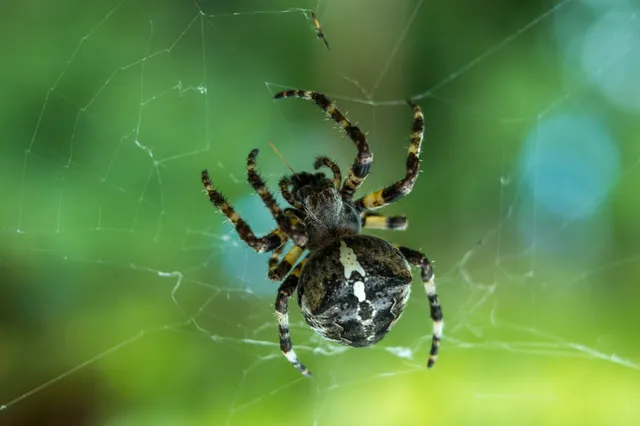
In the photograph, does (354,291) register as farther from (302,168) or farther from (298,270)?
(302,168)

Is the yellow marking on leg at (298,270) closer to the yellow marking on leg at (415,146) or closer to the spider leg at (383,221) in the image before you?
the spider leg at (383,221)

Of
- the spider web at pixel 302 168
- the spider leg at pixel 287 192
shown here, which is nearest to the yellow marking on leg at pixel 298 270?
the spider leg at pixel 287 192

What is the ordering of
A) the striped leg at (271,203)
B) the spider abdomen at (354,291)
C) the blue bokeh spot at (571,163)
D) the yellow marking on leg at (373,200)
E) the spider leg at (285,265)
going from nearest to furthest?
the spider abdomen at (354,291)
the striped leg at (271,203)
the spider leg at (285,265)
the yellow marking on leg at (373,200)
the blue bokeh spot at (571,163)

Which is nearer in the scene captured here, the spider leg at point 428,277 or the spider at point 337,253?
the spider at point 337,253

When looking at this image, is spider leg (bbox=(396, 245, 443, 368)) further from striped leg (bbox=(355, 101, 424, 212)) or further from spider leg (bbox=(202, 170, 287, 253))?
spider leg (bbox=(202, 170, 287, 253))

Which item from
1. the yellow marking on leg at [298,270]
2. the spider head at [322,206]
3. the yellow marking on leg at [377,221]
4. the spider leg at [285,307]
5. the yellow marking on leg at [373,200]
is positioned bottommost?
the spider leg at [285,307]

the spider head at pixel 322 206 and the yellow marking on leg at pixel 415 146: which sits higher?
the yellow marking on leg at pixel 415 146

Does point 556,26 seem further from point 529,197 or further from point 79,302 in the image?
point 79,302

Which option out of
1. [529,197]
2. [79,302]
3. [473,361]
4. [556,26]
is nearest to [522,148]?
[529,197]
